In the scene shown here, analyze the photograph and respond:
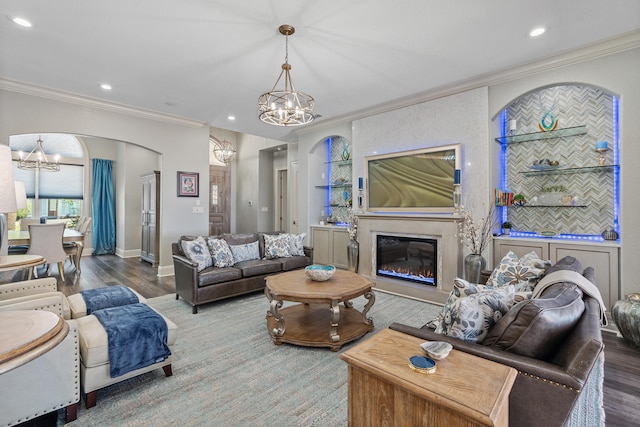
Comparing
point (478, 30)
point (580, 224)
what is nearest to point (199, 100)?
point (478, 30)

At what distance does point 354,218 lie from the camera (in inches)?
200

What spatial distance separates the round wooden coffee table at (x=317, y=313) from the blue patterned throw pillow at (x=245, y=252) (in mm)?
1331

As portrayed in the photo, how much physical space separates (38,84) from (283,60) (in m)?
3.50

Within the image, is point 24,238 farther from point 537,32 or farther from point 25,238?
point 537,32

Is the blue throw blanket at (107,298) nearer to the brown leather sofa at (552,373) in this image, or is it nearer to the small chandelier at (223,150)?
the brown leather sofa at (552,373)

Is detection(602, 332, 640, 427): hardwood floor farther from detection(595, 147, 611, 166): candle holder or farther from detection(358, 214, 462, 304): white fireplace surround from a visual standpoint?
detection(595, 147, 611, 166): candle holder

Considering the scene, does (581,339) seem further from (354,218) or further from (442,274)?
(354,218)

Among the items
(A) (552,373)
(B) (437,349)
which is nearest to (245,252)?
(B) (437,349)

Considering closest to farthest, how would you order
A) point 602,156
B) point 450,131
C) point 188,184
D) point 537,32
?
point 537,32 < point 602,156 < point 450,131 < point 188,184

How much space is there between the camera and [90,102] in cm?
448

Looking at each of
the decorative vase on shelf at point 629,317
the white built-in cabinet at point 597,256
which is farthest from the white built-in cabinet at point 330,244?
the decorative vase on shelf at point 629,317

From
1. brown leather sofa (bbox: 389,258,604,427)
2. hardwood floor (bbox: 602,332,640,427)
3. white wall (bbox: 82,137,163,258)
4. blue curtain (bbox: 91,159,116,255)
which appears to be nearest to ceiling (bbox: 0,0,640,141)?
brown leather sofa (bbox: 389,258,604,427)

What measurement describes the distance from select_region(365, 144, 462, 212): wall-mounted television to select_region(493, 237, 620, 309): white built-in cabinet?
1.16 m

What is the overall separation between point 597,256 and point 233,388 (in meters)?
3.78
